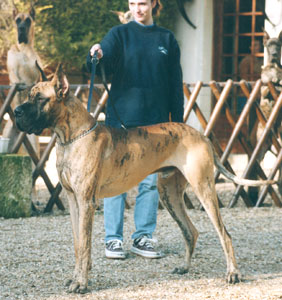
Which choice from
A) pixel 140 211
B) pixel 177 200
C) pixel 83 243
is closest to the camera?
pixel 83 243

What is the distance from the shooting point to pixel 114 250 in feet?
15.4

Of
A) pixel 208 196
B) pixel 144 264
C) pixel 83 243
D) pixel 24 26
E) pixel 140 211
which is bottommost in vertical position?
pixel 144 264

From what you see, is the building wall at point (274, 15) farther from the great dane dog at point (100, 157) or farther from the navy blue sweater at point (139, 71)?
the great dane dog at point (100, 157)

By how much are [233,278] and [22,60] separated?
155 inches

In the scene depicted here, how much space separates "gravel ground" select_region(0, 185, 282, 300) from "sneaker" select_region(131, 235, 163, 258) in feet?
0.21

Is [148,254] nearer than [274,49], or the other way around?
[148,254]

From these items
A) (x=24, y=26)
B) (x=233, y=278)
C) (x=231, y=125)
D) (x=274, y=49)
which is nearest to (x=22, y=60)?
(x=24, y=26)

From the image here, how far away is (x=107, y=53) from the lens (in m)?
4.38

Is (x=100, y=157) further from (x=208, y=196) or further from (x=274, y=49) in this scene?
(x=274, y=49)

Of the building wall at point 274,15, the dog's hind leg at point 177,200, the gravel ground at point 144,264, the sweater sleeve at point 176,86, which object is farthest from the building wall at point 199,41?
the dog's hind leg at point 177,200

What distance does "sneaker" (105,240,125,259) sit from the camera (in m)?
4.67

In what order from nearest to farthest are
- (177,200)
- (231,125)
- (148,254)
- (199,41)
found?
(177,200) < (148,254) < (231,125) < (199,41)

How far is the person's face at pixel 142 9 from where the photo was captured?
4465mm

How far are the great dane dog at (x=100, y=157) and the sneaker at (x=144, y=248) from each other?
45cm
